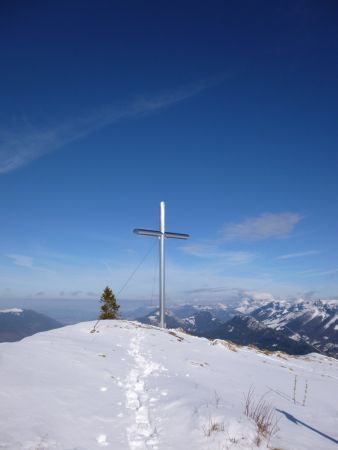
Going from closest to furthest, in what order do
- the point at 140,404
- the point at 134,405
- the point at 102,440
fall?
1. the point at 102,440
2. the point at 134,405
3. the point at 140,404

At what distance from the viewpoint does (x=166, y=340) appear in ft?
86.7

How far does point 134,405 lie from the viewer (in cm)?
926

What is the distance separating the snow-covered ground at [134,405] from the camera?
6.84 meters

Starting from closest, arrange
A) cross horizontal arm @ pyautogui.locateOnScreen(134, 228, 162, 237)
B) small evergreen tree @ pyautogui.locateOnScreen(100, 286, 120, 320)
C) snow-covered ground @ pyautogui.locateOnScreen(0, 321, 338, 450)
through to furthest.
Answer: snow-covered ground @ pyautogui.locateOnScreen(0, 321, 338, 450) → cross horizontal arm @ pyautogui.locateOnScreen(134, 228, 162, 237) → small evergreen tree @ pyautogui.locateOnScreen(100, 286, 120, 320)

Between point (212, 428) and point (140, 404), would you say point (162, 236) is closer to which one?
point (140, 404)

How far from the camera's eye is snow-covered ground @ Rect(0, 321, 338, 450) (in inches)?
269

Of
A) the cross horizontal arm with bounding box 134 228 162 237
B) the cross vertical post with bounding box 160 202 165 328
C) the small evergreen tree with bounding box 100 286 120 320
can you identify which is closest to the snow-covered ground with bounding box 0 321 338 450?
the cross vertical post with bounding box 160 202 165 328

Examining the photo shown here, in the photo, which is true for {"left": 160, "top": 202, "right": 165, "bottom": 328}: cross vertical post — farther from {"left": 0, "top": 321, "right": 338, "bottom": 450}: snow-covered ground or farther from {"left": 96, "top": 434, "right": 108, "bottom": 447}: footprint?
{"left": 96, "top": 434, "right": 108, "bottom": 447}: footprint

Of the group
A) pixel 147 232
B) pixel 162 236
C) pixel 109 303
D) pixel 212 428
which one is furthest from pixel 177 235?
pixel 212 428

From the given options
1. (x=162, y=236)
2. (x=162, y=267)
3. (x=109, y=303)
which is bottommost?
(x=109, y=303)

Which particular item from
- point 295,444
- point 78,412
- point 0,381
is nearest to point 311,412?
point 295,444

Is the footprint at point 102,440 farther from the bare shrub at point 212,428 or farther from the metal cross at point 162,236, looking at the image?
the metal cross at point 162,236

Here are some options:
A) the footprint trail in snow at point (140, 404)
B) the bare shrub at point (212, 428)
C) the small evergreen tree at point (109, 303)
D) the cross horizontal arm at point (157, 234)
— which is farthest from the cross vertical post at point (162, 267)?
the bare shrub at point (212, 428)

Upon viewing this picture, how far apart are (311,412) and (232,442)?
21.7 feet
